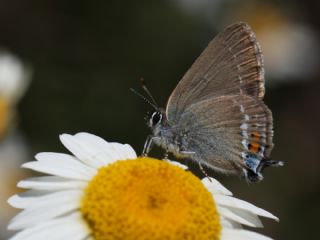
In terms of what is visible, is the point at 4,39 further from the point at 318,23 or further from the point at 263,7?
the point at 318,23

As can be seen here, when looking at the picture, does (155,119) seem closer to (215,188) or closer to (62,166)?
(215,188)

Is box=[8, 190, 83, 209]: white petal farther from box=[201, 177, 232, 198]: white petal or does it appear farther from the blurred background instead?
the blurred background

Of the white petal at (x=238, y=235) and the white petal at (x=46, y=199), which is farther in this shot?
the white petal at (x=238, y=235)

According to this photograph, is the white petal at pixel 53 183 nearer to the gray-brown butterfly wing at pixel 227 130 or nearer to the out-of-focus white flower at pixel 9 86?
the gray-brown butterfly wing at pixel 227 130

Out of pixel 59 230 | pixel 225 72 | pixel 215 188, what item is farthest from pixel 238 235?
pixel 225 72

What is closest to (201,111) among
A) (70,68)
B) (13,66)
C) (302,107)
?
(13,66)

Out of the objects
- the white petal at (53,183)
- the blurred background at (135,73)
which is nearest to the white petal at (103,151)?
the white petal at (53,183)

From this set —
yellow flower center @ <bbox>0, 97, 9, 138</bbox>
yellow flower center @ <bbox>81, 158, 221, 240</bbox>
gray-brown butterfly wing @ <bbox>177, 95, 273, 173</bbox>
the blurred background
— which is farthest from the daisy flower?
the blurred background
